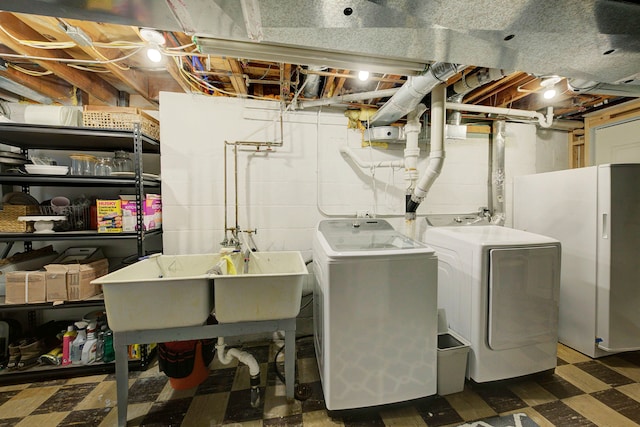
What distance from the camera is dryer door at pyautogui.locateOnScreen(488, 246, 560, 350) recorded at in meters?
1.58

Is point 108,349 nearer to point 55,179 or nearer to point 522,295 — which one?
point 55,179

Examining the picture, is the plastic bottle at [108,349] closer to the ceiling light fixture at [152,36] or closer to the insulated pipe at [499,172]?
the ceiling light fixture at [152,36]

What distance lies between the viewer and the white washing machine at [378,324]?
139cm

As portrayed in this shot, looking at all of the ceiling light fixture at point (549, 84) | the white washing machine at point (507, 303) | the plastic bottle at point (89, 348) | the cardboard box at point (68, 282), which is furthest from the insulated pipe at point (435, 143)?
the plastic bottle at point (89, 348)

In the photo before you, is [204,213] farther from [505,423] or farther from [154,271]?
[505,423]

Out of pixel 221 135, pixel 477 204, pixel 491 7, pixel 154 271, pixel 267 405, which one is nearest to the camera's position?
pixel 491 7

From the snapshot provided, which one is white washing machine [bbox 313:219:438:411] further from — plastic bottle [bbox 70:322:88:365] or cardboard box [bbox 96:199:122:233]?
plastic bottle [bbox 70:322:88:365]

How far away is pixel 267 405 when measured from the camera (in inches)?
60.7

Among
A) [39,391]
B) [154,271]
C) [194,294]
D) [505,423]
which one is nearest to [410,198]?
[505,423]

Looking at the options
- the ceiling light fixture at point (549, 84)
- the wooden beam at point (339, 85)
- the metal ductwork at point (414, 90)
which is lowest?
the metal ductwork at point (414, 90)

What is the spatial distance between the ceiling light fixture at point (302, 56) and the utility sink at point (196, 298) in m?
1.25

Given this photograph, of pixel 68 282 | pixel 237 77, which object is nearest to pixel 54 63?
pixel 237 77

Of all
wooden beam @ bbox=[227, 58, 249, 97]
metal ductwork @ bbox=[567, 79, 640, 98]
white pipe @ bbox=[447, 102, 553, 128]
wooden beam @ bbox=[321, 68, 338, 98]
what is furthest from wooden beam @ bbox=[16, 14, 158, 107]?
metal ductwork @ bbox=[567, 79, 640, 98]

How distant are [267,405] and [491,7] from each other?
2.31 m
